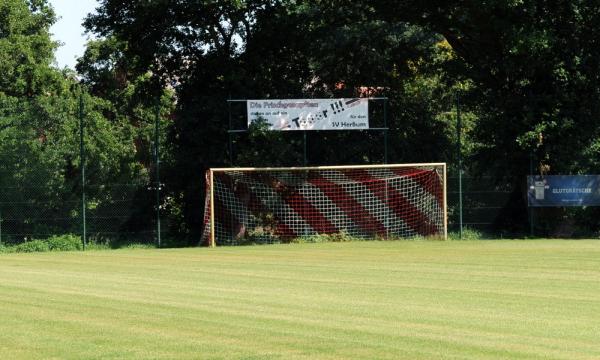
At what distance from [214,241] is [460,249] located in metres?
8.20

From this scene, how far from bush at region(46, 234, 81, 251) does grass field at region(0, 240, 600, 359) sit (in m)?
8.65

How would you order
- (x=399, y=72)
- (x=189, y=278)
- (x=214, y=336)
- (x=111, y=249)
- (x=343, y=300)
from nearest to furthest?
(x=214, y=336), (x=343, y=300), (x=189, y=278), (x=111, y=249), (x=399, y=72)

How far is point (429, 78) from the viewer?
40625 mm

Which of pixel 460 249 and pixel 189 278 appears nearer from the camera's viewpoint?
pixel 189 278

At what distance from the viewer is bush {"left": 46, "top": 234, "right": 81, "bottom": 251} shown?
1258 inches

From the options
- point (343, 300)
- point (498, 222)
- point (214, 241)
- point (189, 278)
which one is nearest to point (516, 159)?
point (498, 222)

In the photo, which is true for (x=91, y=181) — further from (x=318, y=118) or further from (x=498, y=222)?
(x=498, y=222)

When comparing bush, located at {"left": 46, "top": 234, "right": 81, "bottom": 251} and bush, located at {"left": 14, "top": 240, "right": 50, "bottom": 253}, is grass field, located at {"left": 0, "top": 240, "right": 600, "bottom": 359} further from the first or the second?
bush, located at {"left": 46, "top": 234, "right": 81, "bottom": 251}

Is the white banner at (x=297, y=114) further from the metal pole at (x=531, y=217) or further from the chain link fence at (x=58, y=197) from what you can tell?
the metal pole at (x=531, y=217)

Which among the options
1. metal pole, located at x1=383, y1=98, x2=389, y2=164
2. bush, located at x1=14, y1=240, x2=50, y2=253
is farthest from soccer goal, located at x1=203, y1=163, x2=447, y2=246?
bush, located at x1=14, y1=240, x2=50, y2=253

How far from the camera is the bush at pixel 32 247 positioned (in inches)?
1230

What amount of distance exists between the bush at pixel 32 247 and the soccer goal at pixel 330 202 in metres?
5.04

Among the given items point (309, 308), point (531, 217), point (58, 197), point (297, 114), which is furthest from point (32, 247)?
point (309, 308)

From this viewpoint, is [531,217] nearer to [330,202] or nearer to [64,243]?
[330,202]
